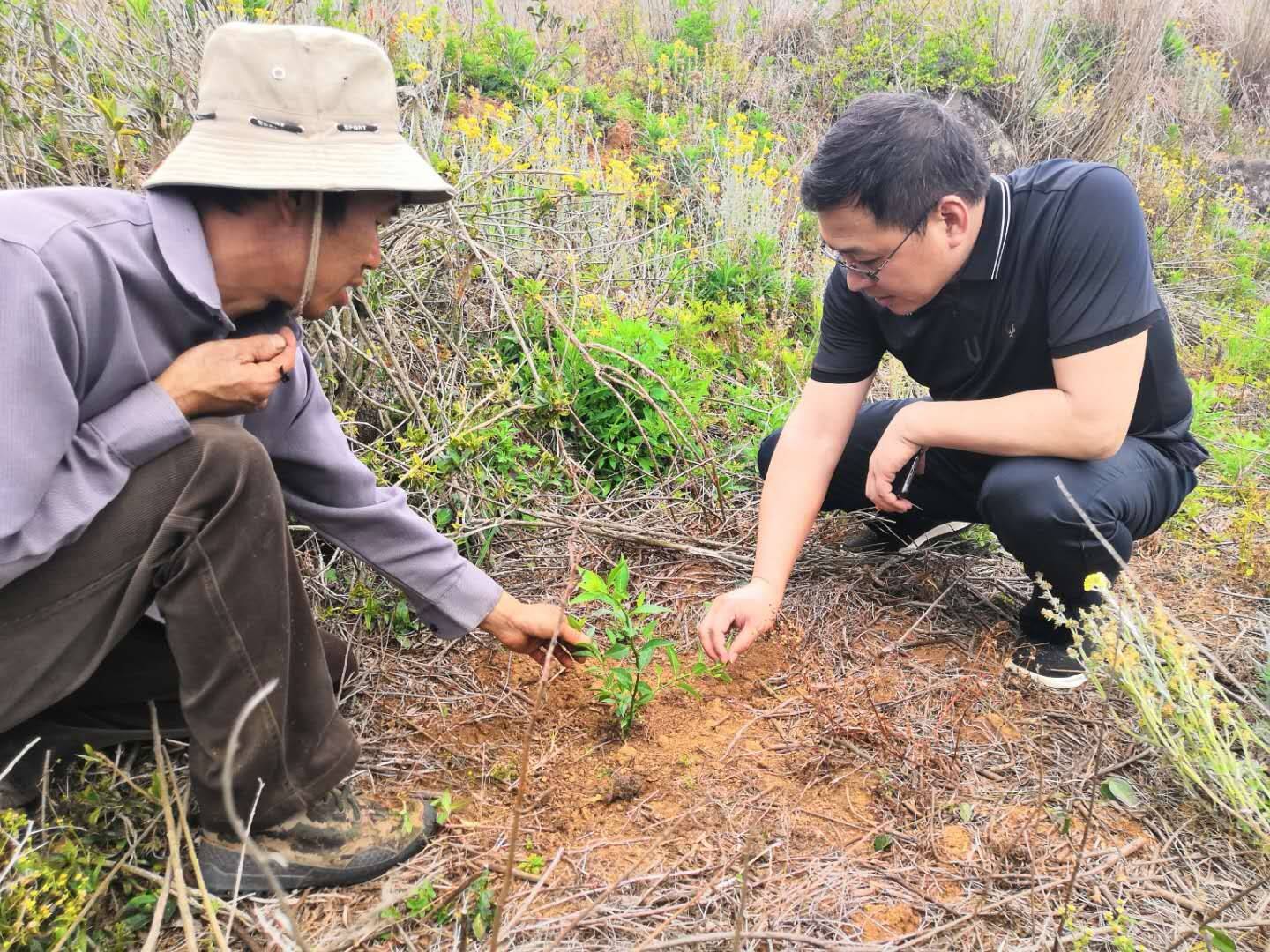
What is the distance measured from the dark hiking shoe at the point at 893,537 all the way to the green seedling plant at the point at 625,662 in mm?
965

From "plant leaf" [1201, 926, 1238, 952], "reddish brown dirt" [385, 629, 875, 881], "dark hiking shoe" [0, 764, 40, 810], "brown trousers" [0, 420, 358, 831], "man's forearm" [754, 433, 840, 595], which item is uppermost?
"brown trousers" [0, 420, 358, 831]

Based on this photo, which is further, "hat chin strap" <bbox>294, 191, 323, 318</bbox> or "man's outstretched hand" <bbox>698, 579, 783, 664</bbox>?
"man's outstretched hand" <bbox>698, 579, 783, 664</bbox>

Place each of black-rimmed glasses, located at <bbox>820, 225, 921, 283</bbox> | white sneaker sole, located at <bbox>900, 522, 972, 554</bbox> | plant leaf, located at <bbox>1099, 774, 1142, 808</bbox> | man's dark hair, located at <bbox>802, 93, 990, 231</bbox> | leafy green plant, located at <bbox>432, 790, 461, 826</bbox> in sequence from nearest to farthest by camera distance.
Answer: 1. leafy green plant, located at <bbox>432, 790, 461, 826</bbox>
2. plant leaf, located at <bbox>1099, 774, 1142, 808</bbox>
3. man's dark hair, located at <bbox>802, 93, 990, 231</bbox>
4. black-rimmed glasses, located at <bbox>820, 225, 921, 283</bbox>
5. white sneaker sole, located at <bbox>900, 522, 972, 554</bbox>

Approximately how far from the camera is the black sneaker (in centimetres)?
232

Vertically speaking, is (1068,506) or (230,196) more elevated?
(230,196)

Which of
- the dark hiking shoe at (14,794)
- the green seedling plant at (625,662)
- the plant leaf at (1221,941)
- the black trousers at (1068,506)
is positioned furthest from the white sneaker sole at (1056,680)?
the dark hiking shoe at (14,794)

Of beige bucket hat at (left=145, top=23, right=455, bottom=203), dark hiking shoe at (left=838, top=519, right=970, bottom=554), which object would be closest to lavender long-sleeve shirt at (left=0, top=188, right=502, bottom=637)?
beige bucket hat at (left=145, top=23, right=455, bottom=203)

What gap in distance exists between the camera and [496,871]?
5.71 feet

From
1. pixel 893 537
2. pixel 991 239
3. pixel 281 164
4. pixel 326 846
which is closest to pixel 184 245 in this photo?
pixel 281 164

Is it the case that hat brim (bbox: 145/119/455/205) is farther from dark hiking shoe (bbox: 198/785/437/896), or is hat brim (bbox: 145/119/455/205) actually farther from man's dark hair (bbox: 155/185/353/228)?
dark hiking shoe (bbox: 198/785/437/896)

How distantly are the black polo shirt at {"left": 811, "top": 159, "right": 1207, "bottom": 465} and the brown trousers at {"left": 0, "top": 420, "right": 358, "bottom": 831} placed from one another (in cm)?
169

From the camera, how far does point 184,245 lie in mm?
1550

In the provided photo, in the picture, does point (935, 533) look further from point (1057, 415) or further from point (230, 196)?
point (230, 196)

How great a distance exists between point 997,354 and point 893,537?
0.88 metres
